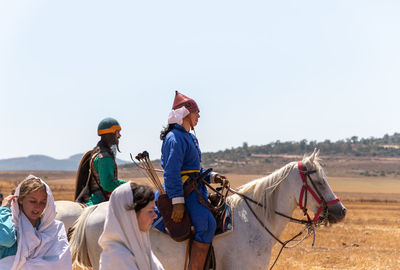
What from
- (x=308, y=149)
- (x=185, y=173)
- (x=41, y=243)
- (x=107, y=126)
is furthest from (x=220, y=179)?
(x=308, y=149)

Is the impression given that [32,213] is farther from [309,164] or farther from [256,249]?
[309,164]

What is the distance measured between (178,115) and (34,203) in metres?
2.30

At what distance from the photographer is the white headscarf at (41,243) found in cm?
473

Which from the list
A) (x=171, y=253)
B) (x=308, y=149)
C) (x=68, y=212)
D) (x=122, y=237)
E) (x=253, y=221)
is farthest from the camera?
(x=308, y=149)

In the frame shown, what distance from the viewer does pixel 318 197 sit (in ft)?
22.4

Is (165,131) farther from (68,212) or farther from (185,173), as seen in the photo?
(68,212)

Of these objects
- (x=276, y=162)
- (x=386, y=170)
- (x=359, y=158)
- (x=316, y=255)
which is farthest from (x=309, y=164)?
(x=359, y=158)

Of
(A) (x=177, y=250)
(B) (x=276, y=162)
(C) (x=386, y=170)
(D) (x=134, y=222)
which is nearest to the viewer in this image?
(D) (x=134, y=222)

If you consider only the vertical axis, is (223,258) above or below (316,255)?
above

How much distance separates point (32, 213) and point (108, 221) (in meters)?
1.45

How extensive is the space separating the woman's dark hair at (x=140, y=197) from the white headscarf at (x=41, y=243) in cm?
145

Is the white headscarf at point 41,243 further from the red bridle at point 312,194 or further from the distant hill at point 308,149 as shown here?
the distant hill at point 308,149

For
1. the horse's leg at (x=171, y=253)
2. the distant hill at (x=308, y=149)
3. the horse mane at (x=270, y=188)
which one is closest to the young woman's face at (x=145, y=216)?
the horse's leg at (x=171, y=253)

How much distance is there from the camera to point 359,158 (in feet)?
415
